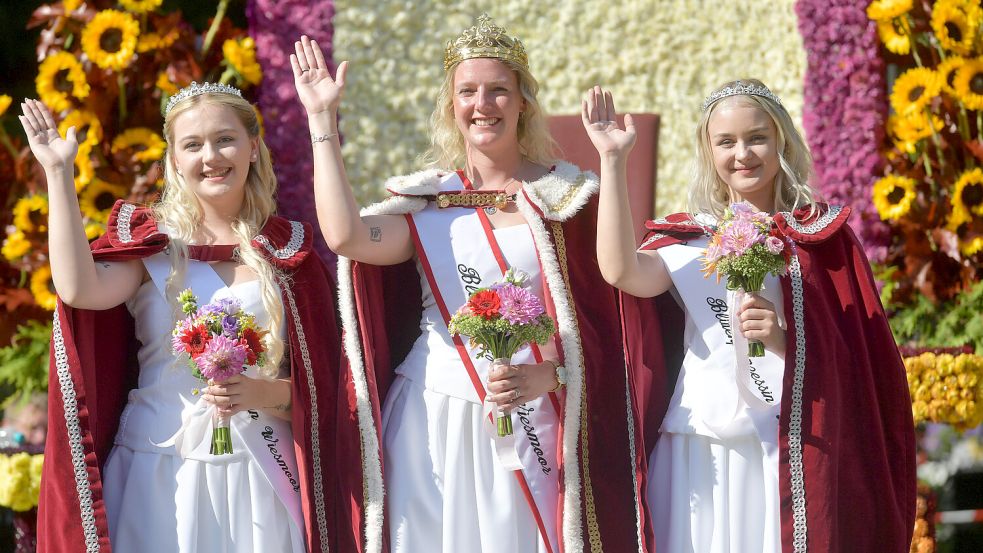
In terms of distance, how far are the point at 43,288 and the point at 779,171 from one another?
404 cm

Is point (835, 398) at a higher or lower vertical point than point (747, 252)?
lower

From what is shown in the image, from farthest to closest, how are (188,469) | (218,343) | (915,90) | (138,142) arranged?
(915,90) → (138,142) → (188,469) → (218,343)

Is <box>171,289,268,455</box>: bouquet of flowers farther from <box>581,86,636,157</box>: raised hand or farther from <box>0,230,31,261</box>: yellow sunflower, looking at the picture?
<box>0,230,31,261</box>: yellow sunflower

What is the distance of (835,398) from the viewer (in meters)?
3.48

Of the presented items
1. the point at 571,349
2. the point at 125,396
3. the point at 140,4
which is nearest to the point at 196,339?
the point at 125,396

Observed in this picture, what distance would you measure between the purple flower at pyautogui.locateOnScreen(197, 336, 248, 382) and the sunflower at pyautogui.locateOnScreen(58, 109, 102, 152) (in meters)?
3.35

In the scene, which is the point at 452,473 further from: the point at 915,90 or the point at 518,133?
the point at 915,90

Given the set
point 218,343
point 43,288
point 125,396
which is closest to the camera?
point 218,343

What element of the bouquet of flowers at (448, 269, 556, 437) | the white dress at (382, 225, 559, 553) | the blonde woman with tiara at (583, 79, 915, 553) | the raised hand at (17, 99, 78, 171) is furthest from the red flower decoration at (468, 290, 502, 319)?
the raised hand at (17, 99, 78, 171)

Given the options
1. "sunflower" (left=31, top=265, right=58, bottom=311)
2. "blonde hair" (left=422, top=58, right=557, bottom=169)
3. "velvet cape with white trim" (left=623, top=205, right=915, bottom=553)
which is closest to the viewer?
"velvet cape with white trim" (left=623, top=205, right=915, bottom=553)

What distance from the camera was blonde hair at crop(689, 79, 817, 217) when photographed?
3.74 m

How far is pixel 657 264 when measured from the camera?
368cm

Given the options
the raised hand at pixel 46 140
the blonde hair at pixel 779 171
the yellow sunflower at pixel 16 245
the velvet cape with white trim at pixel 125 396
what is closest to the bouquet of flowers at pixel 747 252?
the blonde hair at pixel 779 171

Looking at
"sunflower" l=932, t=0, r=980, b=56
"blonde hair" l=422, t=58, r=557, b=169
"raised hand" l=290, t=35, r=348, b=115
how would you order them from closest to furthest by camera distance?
"raised hand" l=290, t=35, r=348, b=115 → "blonde hair" l=422, t=58, r=557, b=169 → "sunflower" l=932, t=0, r=980, b=56
